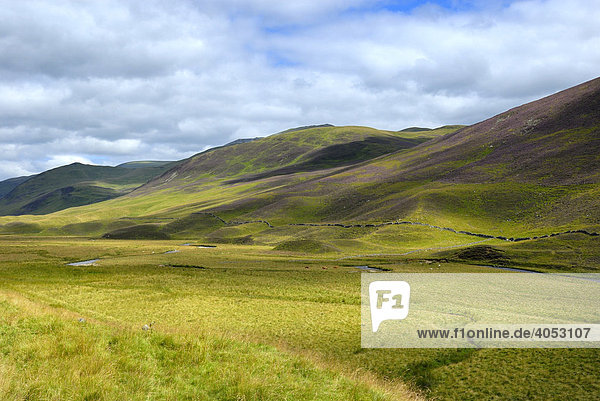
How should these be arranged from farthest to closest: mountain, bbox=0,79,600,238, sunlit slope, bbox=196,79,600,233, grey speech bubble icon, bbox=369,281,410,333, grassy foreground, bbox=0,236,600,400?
1. sunlit slope, bbox=196,79,600,233
2. mountain, bbox=0,79,600,238
3. grey speech bubble icon, bbox=369,281,410,333
4. grassy foreground, bbox=0,236,600,400

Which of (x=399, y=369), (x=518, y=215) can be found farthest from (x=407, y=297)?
(x=518, y=215)

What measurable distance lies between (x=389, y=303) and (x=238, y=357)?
78.1 ft

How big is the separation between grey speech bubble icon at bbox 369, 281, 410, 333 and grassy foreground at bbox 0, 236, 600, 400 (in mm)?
1994

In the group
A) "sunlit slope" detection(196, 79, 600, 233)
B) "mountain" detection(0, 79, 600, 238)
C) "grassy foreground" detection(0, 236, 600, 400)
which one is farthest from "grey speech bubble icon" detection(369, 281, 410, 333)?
"sunlit slope" detection(196, 79, 600, 233)

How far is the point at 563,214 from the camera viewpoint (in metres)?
95.3

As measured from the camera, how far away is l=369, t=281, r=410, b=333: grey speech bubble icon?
32.0 metres

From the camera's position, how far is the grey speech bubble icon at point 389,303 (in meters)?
32.0

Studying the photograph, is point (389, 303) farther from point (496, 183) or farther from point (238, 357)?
point (496, 183)

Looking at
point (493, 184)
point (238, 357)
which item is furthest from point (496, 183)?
point (238, 357)

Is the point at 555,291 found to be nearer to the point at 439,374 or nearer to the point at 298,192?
the point at 439,374

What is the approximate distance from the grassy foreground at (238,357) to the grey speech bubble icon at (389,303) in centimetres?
199

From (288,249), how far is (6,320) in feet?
280

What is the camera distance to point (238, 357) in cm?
1694

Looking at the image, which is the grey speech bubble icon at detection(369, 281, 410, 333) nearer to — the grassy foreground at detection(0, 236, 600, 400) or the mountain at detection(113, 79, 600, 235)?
the grassy foreground at detection(0, 236, 600, 400)
